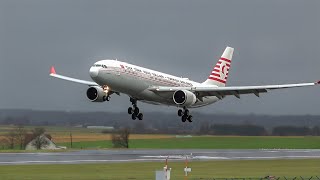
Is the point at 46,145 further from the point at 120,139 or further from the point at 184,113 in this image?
the point at 184,113

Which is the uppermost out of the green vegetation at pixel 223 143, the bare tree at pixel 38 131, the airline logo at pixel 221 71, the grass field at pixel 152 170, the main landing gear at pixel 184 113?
the airline logo at pixel 221 71

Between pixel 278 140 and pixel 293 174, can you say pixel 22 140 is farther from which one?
pixel 293 174

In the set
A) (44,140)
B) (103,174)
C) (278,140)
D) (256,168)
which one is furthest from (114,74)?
(278,140)

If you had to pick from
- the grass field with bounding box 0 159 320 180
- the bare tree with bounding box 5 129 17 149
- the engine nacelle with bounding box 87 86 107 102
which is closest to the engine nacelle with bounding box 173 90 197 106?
the grass field with bounding box 0 159 320 180

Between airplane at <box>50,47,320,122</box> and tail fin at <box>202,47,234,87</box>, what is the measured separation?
26.2 ft

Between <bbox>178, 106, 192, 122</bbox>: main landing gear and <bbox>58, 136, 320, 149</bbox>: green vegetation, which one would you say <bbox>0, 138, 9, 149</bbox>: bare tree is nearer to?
<bbox>58, 136, 320, 149</bbox>: green vegetation

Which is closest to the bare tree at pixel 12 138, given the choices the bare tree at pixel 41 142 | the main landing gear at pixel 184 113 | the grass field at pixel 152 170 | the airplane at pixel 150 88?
the bare tree at pixel 41 142

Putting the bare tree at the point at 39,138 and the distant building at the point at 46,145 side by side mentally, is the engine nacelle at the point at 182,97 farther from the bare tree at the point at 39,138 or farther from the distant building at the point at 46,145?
the bare tree at the point at 39,138

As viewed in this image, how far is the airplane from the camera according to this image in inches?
3297

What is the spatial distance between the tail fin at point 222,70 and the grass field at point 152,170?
12.2 metres

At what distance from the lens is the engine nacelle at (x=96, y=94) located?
86875 mm

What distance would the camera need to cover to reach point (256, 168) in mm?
92312

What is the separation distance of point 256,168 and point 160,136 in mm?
53112

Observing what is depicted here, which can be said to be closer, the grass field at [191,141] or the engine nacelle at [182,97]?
the engine nacelle at [182,97]
